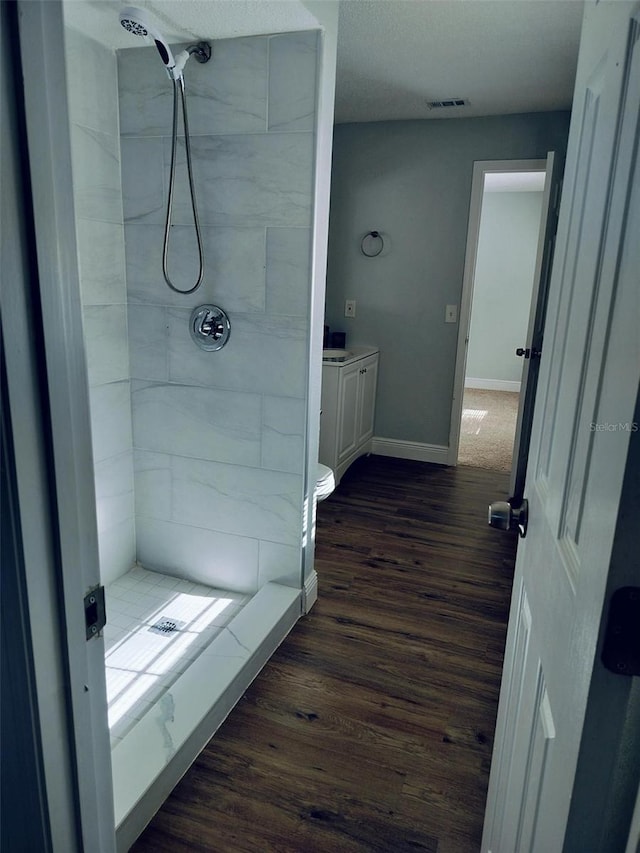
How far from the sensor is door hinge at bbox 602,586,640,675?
1.63ft

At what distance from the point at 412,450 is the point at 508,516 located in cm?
343

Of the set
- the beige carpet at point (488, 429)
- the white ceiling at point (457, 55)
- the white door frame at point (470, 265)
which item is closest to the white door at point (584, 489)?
the white ceiling at point (457, 55)

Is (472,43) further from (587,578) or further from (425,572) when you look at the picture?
(587,578)

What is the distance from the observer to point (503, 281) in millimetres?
7242

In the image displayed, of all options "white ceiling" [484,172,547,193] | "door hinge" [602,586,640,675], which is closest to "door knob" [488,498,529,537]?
"door hinge" [602,586,640,675]

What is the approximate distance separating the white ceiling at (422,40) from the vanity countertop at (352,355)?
5.19 ft

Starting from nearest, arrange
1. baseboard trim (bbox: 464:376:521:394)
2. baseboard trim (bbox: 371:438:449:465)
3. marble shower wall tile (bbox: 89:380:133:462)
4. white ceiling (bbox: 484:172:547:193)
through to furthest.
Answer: marble shower wall tile (bbox: 89:380:133:462)
baseboard trim (bbox: 371:438:449:465)
white ceiling (bbox: 484:172:547:193)
baseboard trim (bbox: 464:376:521:394)

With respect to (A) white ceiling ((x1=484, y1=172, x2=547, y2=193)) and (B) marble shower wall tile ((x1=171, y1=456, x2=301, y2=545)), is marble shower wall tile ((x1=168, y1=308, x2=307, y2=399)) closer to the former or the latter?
(B) marble shower wall tile ((x1=171, y1=456, x2=301, y2=545))

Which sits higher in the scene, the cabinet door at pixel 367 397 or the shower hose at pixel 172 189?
the shower hose at pixel 172 189

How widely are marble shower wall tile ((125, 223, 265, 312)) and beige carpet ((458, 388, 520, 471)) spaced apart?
281 cm

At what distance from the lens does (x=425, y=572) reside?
9.12 feet

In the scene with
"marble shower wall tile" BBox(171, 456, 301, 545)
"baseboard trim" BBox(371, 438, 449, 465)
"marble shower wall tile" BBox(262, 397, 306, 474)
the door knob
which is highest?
the door knob

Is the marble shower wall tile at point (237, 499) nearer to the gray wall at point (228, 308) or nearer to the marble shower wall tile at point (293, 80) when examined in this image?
the gray wall at point (228, 308)

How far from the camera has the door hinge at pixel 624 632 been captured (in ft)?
1.63
